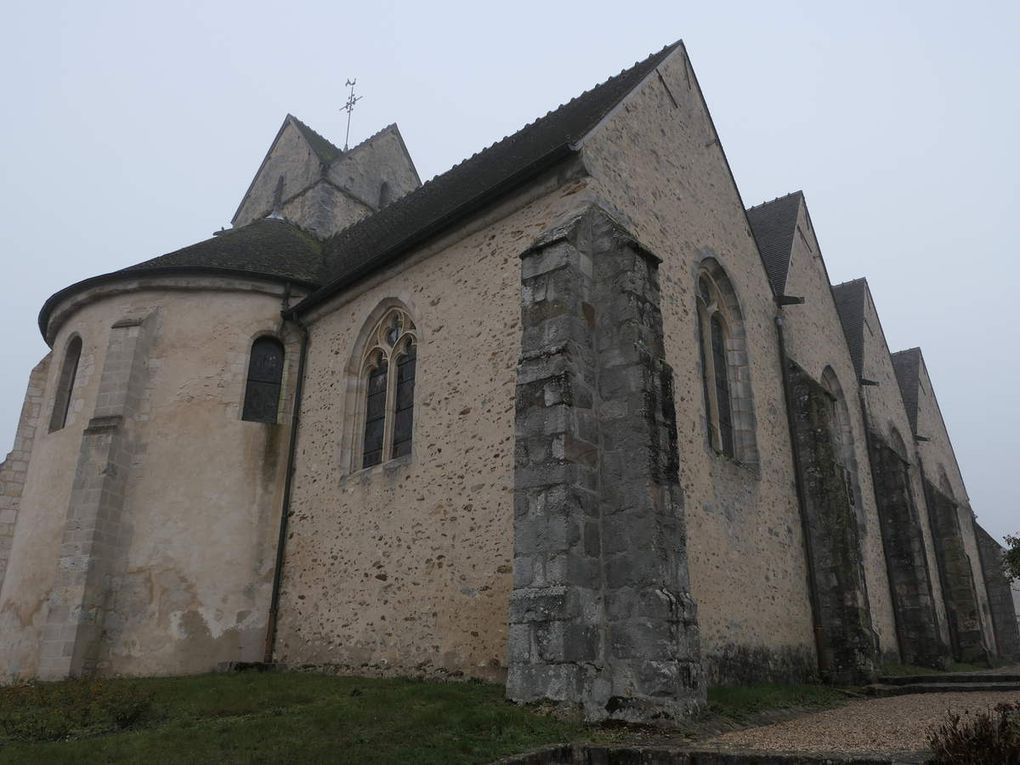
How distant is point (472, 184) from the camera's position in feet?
41.1

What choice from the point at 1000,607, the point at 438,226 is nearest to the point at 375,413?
the point at 438,226

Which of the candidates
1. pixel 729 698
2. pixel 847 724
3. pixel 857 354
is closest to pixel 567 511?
pixel 729 698

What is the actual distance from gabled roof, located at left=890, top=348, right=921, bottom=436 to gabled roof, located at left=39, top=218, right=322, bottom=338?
58.2ft

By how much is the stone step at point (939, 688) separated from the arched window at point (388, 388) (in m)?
7.47

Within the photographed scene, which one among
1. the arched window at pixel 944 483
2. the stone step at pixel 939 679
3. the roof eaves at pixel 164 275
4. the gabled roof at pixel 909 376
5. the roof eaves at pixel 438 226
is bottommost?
the stone step at pixel 939 679

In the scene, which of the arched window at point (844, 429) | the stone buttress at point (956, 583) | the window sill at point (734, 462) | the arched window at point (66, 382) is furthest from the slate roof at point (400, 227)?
the stone buttress at point (956, 583)

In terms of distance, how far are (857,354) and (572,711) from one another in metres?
15.2

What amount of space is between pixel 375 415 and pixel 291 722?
19.1ft

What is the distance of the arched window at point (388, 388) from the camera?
11.2m

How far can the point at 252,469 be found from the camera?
1247 cm

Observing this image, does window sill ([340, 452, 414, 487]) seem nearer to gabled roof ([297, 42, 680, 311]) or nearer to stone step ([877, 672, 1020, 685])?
gabled roof ([297, 42, 680, 311])

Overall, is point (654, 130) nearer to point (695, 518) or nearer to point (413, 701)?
point (695, 518)

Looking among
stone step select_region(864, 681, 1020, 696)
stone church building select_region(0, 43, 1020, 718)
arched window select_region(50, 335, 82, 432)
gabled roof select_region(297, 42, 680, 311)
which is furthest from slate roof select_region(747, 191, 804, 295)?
arched window select_region(50, 335, 82, 432)

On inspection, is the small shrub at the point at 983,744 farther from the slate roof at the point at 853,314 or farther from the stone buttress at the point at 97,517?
the slate roof at the point at 853,314
